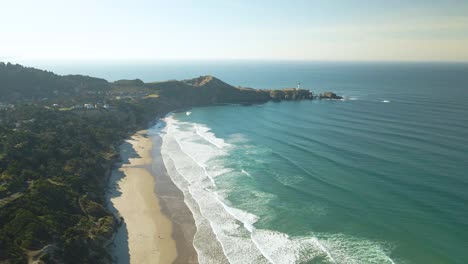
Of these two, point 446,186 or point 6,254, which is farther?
point 446,186

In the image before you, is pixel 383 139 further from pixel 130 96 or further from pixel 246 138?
pixel 130 96

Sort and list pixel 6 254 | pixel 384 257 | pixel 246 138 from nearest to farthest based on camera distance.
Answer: pixel 6 254
pixel 384 257
pixel 246 138

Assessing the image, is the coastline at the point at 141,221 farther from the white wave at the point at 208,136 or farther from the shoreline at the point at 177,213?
the white wave at the point at 208,136

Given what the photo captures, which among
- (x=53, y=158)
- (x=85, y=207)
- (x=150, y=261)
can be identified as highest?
(x=53, y=158)

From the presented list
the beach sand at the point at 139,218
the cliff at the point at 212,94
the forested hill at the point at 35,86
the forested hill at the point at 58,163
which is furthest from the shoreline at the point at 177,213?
the cliff at the point at 212,94

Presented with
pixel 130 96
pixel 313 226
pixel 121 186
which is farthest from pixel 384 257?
pixel 130 96

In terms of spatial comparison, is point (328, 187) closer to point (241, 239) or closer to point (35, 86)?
point (241, 239)

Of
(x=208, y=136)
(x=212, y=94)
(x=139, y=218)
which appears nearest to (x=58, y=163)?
(x=139, y=218)
